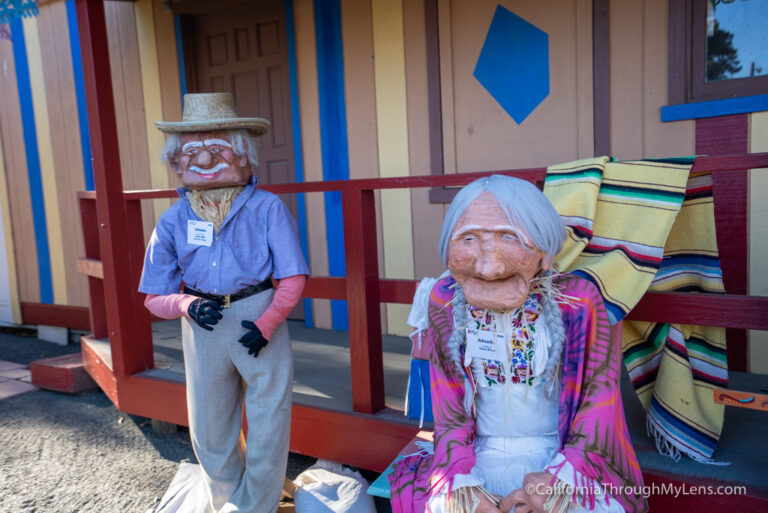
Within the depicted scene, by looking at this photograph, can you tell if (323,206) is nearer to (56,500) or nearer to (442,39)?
(442,39)

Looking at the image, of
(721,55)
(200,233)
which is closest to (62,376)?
(200,233)

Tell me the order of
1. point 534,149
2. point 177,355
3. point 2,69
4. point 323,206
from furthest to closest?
point 2,69 → point 323,206 → point 177,355 → point 534,149

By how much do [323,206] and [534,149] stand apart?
1.71 m

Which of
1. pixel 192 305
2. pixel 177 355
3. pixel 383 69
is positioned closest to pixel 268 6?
pixel 383 69

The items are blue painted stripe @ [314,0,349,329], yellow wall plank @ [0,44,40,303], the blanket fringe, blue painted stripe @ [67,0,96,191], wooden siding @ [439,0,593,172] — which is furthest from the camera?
yellow wall plank @ [0,44,40,303]

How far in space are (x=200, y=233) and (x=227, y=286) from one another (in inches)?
9.3

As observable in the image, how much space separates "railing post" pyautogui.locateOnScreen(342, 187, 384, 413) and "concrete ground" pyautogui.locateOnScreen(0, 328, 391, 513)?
2.00 feet

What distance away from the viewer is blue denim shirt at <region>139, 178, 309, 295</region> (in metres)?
2.40

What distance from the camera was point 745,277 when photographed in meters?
3.32

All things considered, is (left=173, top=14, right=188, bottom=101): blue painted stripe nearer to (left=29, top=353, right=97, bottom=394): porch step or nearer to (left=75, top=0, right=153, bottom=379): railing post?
(left=75, top=0, right=153, bottom=379): railing post

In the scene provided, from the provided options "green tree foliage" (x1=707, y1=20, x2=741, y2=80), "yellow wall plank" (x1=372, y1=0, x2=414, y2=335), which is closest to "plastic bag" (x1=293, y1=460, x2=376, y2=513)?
"yellow wall plank" (x1=372, y1=0, x2=414, y2=335)

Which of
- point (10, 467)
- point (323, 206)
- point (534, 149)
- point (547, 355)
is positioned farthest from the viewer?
point (323, 206)

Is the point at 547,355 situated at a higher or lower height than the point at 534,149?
lower

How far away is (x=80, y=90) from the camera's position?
5863 mm
